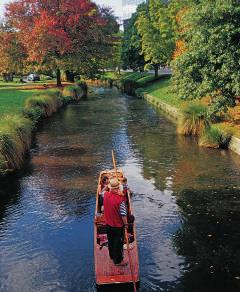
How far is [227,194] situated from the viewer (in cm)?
1905

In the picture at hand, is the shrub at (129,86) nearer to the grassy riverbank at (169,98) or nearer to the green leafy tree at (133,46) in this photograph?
the grassy riverbank at (169,98)

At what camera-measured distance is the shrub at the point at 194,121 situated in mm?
30922

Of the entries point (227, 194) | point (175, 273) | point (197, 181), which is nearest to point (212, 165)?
point (197, 181)

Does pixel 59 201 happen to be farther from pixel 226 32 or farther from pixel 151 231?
pixel 226 32

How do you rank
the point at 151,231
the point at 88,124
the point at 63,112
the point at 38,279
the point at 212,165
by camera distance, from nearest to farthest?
the point at 38,279
the point at 151,231
the point at 212,165
the point at 88,124
the point at 63,112

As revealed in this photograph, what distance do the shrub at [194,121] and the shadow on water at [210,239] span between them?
1197cm

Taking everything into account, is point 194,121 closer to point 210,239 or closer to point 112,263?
point 210,239

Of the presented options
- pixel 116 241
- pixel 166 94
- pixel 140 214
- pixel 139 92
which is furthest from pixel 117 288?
pixel 139 92

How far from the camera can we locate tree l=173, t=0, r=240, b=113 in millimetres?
26219

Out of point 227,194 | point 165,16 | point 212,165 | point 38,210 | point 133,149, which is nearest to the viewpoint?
point 38,210

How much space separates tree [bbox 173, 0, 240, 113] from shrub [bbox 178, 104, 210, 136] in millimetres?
1870

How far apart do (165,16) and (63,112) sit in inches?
984

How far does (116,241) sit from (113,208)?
909mm

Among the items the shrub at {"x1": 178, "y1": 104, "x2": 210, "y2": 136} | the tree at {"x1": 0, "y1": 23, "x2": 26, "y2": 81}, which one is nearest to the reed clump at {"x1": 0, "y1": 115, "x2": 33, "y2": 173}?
the shrub at {"x1": 178, "y1": 104, "x2": 210, "y2": 136}
